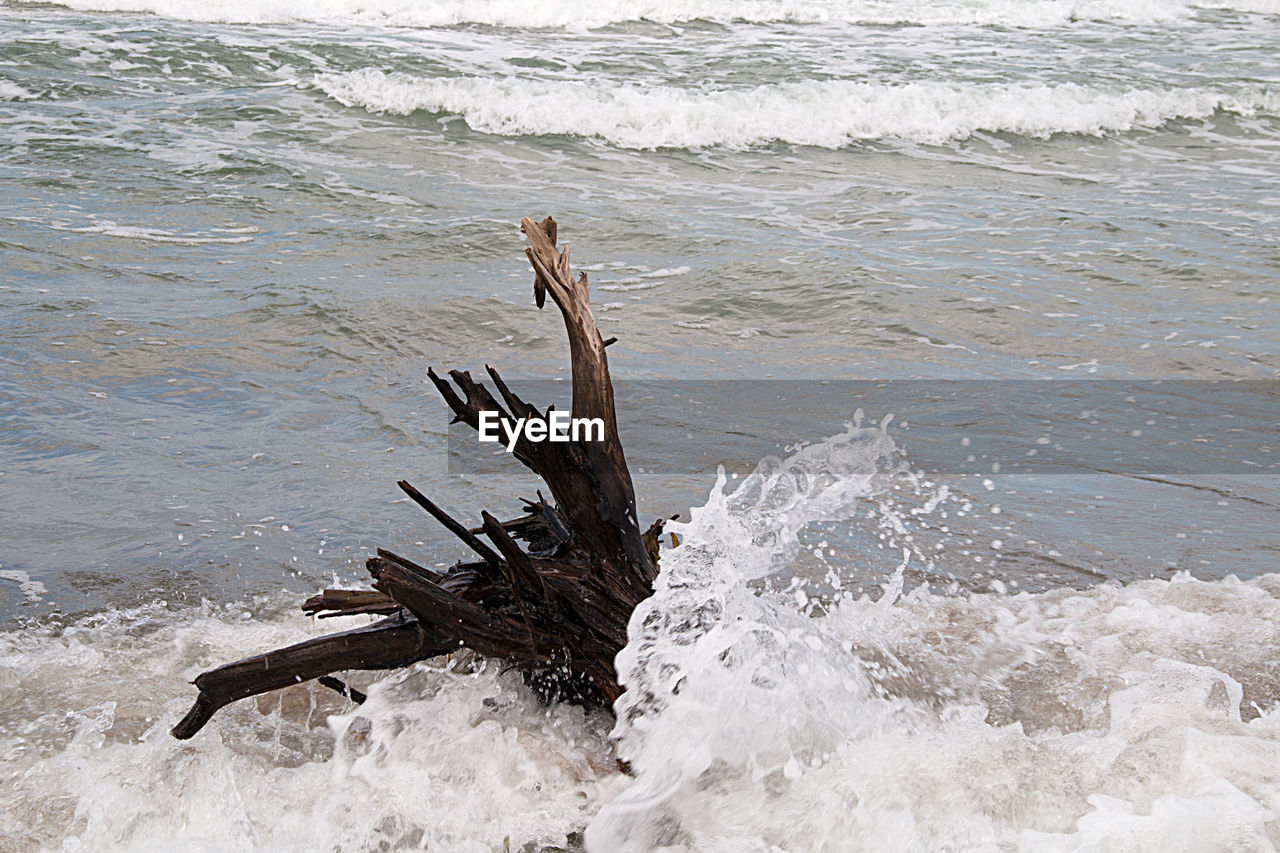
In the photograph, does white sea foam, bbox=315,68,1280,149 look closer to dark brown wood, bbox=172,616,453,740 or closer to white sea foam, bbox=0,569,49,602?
white sea foam, bbox=0,569,49,602

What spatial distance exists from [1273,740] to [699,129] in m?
Result: 9.63

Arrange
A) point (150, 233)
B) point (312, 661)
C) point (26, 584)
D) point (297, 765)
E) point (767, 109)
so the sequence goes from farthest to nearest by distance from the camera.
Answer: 1. point (767, 109)
2. point (150, 233)
3. point (26, 584)
4. point (297, 765)
5. point (312, 661)

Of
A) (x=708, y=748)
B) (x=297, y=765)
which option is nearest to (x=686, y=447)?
(x=708, y=748)

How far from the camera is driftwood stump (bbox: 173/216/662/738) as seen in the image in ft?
7.37

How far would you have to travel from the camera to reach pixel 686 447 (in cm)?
447

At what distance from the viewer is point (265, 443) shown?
4367mm

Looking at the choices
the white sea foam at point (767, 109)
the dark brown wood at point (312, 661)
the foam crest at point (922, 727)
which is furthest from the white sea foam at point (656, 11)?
the foam crest at point (922, 727)

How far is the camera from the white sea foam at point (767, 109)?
11.2 meters

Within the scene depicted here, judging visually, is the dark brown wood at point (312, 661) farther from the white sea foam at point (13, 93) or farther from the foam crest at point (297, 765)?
the white sea foam at point (13, 93)

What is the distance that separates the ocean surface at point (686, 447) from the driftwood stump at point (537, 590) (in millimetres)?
110

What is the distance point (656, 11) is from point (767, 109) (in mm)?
5814

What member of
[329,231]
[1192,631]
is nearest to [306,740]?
[1192,631]

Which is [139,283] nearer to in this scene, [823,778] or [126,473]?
[126,473]

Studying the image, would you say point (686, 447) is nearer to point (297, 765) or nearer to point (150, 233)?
point (297, 765)
